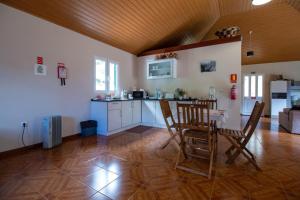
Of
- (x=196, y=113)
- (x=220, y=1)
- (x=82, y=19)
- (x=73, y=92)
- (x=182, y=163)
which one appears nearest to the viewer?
(x=196, y=113)

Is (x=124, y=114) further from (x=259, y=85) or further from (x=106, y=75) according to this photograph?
(x=259, y=85)

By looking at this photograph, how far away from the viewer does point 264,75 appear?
781 centimetres

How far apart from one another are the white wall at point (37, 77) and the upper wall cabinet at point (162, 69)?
2.11 meters

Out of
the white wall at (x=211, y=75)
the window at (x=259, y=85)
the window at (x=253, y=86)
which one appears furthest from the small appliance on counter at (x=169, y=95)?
the window at (x=259, y=85)

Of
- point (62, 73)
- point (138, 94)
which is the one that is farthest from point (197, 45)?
point (62, 73)

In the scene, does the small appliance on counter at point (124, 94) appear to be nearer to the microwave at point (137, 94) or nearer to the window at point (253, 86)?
the microwave at point (137, 94)

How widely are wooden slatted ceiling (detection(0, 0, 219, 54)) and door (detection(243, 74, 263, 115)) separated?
14.1 feet

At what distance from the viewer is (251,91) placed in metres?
8.03

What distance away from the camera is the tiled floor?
1.67 meters

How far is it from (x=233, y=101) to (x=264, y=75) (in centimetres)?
512

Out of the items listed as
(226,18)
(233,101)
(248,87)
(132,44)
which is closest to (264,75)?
Answer: (248,87)

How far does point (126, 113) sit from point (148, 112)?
0.87 metres

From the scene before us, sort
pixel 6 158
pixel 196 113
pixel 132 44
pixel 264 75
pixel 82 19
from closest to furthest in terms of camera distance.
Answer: pixel 196 113
pixel 6 158
pixel 82 19
pixel 132 44
pixel 264 75

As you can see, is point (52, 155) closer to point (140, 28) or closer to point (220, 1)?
point (140, 28)
